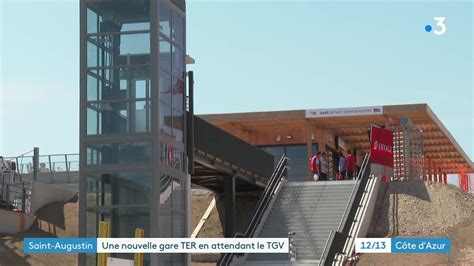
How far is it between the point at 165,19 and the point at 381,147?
499 inches

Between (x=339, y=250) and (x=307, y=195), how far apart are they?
17.4ft

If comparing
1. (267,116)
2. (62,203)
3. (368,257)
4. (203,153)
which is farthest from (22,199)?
(267,116)

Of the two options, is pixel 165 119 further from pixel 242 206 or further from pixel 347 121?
pixel 347 121

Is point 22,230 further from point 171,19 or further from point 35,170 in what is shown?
point 35,170

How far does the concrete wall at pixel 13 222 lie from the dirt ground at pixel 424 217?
1039 centimetres

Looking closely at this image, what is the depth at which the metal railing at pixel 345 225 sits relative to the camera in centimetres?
3303

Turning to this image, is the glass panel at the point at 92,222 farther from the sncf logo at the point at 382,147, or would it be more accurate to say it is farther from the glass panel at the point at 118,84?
the sncf logo at the point at 382,147

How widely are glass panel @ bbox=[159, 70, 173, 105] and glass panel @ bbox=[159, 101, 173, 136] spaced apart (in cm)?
17

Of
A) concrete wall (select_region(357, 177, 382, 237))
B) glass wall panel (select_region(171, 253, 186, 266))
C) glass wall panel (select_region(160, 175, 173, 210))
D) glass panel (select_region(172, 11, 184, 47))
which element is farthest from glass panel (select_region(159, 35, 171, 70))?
concrete wall (select_region(357, 177, 382, 237))

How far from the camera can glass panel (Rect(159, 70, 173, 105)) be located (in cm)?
3061

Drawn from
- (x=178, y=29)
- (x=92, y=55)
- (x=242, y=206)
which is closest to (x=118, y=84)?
(x=92, y=55)

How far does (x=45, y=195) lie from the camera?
36.2 metres

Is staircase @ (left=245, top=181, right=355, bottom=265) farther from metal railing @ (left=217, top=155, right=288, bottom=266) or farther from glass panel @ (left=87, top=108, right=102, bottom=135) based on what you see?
glass panel @ (left=87, top=108, right=102, bottom=135)

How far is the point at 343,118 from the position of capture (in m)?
48.9
